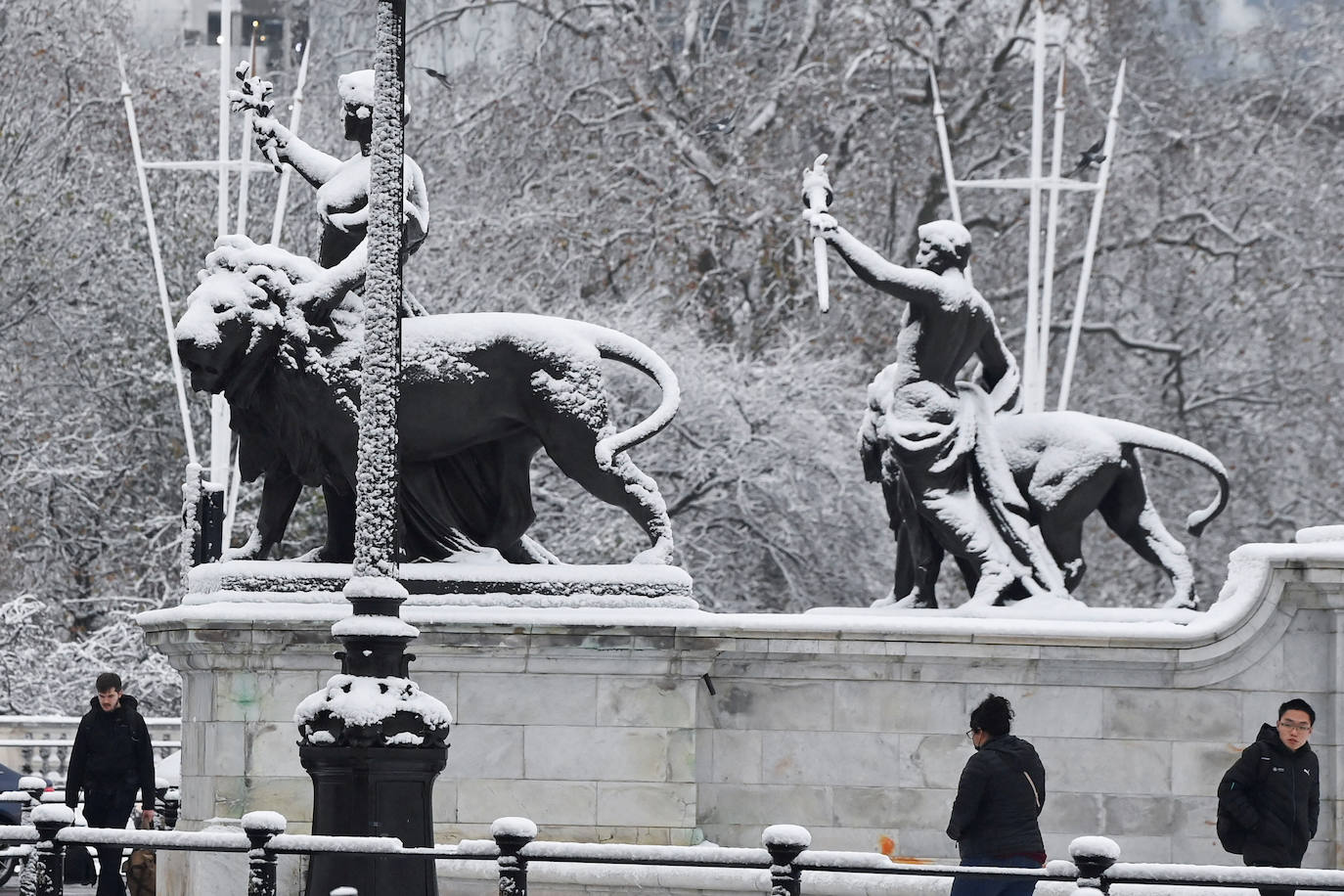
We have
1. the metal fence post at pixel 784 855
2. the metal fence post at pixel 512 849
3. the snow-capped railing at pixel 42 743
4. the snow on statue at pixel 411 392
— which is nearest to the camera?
the metal fence post at pixel 784 855

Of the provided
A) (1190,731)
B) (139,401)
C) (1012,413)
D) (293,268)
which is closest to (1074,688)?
(1190,731)

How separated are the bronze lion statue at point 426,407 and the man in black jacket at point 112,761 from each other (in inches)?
47.4

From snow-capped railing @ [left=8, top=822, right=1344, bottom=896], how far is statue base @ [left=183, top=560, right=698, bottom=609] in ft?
12.6

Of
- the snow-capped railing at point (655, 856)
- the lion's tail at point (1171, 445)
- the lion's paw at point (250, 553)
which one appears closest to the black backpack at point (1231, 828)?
the snow-capped railing at point (655, 856)

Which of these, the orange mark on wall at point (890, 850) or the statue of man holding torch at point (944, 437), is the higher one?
the statue of man holding torch at point (944, 437)

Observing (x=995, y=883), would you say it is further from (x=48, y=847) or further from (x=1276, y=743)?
(x=48, y=847)

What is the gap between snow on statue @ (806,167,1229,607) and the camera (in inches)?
627

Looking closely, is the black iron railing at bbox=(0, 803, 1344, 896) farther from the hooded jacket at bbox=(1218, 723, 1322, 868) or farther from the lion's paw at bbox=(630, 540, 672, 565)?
the lion's paw at bbox=(630, 540, 672, 565)

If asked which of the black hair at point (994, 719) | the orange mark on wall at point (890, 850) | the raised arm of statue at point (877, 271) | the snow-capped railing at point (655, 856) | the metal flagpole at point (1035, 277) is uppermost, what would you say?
the metal flagpole at point (1035, 277)

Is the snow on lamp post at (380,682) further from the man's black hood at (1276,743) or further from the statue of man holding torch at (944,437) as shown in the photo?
the statue of man holding torch at (944,437)

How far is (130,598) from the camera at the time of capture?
2905 centimetres

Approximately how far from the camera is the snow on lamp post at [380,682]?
10719 mm

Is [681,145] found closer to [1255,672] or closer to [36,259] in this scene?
[36,259]

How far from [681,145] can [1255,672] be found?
20275 millimetres
